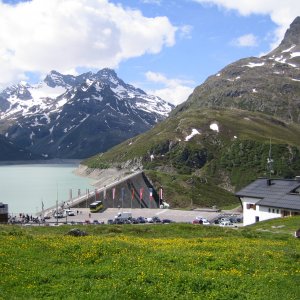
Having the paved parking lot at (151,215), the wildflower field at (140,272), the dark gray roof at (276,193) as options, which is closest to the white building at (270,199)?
the dark gray roof at (276,193)

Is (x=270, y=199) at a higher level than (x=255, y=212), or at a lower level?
higher

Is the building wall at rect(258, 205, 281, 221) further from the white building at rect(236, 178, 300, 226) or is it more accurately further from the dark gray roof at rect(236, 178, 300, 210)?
the dark gray roof at rect(236, 178, 300, 210)

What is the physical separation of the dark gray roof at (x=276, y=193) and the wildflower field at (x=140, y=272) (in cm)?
3762

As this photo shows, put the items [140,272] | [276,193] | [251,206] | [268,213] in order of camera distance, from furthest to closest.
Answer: [251,206], [276,193], [268,213], [140,272]

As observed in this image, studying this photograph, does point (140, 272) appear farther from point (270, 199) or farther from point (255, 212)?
point (255, 212)

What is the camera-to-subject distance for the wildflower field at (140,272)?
16531 mm

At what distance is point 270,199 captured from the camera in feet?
219

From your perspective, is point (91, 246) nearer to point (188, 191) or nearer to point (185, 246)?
point (185, 246)

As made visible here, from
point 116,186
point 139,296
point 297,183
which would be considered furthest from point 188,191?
point 139,296

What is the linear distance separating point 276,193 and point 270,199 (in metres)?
2.28

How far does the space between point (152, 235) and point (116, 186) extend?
11756 centimetres

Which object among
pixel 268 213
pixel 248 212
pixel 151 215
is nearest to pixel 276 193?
pixel 268 213

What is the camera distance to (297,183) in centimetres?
6906

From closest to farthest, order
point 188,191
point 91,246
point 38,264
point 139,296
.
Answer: point 139,296, point 38,264, point 91,246, point 188,191
